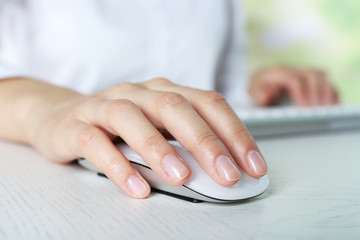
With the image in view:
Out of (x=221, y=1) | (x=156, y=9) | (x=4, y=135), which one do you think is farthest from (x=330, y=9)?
(x=4, y=135)

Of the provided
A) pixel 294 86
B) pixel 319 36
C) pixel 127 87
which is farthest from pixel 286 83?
pixel 319 36

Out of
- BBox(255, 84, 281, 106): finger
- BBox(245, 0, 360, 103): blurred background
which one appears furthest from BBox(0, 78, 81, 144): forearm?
BBox(245, 0, 360, 103): blurred background

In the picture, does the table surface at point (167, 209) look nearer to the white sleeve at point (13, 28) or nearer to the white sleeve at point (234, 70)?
the white sleeve at point (13, 28)

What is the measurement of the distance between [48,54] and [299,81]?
607mm

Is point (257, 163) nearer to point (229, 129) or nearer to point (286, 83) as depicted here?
point (229, 129)

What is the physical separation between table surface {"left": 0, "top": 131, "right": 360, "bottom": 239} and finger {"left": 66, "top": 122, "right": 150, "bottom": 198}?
1cm

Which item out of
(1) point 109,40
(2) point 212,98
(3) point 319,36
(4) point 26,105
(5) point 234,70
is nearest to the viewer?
(2) point 212,98

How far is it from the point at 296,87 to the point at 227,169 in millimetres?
742

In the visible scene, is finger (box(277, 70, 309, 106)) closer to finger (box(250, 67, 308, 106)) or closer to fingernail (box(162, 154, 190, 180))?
finger (box(250, 67, 308, 106))

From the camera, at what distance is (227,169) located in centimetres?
35

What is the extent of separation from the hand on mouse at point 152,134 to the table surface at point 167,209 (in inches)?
0.8

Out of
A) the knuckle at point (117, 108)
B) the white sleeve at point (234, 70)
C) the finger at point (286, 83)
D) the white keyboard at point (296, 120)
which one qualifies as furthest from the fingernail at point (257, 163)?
the white sleeve at point (234, 70)

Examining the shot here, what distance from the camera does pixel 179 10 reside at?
1121 mm

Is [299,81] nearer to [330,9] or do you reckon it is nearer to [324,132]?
[324,132]
